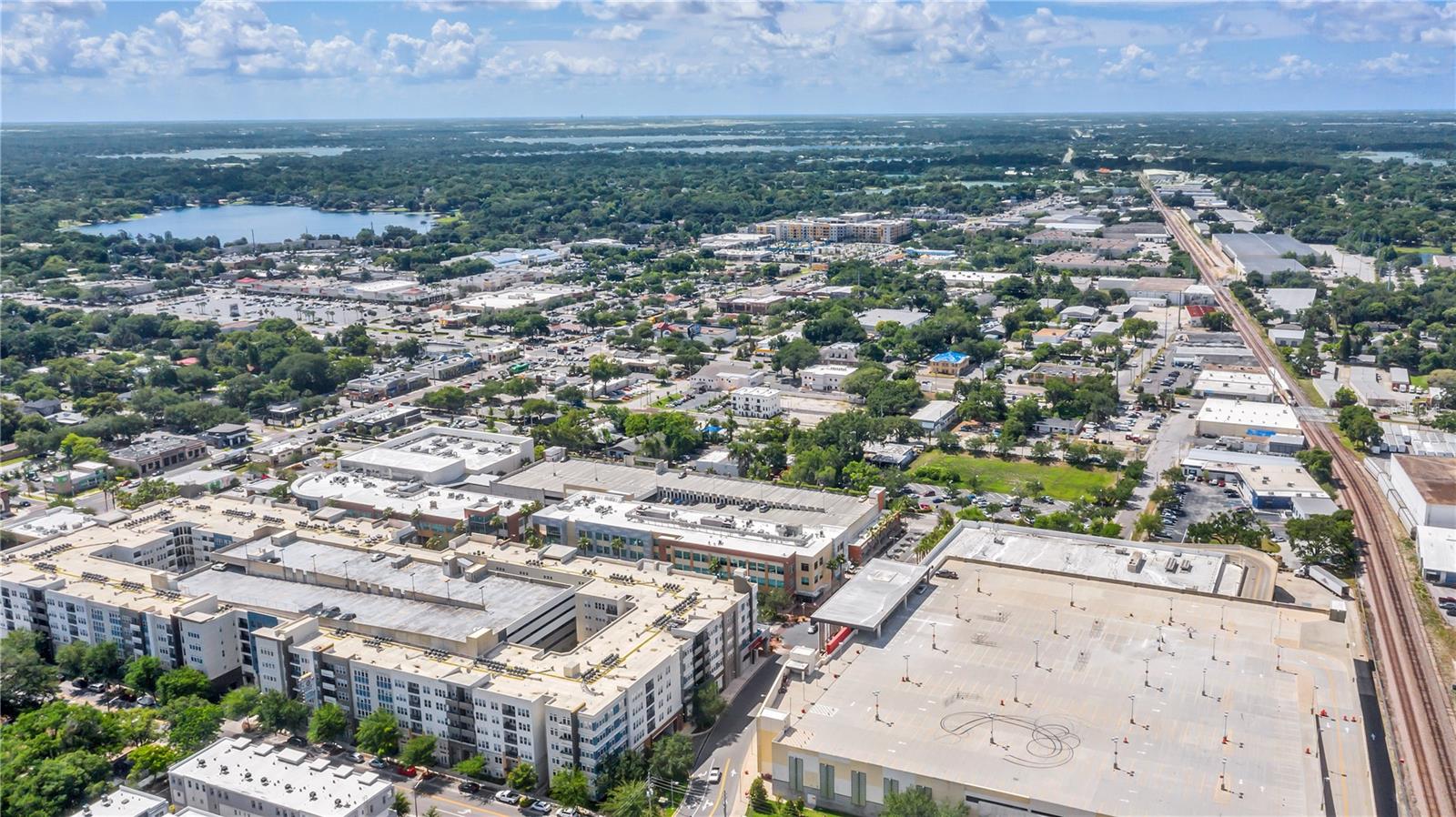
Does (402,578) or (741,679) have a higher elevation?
(402,578)

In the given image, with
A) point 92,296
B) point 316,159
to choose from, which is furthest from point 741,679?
point 316,159

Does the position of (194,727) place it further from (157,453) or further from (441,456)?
(157,453)

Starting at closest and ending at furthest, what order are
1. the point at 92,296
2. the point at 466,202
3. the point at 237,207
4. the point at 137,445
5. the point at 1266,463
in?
the point at 1266,463
the point at 137,445
the point at 92,296
the point at 466,202
the point at 237,207

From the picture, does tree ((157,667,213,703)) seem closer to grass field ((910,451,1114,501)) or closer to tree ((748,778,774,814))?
tree ((748,778,774,814))

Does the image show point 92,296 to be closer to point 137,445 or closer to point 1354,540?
point 137,445

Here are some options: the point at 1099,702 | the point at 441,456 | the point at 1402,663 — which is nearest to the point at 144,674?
the point at 441,456

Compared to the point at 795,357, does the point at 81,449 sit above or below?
below

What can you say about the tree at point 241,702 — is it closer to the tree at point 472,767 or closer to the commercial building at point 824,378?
the tree at point 472,767
